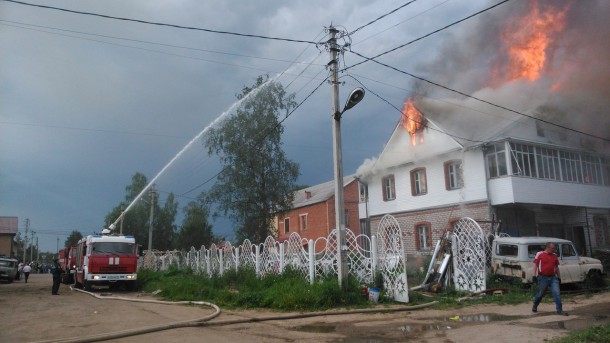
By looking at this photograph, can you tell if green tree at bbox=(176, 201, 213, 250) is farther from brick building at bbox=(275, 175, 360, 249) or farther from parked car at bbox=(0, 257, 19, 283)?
parked car at bbox=(0, 257, 19, 283)

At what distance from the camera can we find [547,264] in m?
10.8

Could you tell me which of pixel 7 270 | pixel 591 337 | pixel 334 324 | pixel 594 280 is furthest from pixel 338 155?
pixel 7 270

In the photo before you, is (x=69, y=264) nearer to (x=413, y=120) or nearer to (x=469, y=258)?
(x=413, y=120)

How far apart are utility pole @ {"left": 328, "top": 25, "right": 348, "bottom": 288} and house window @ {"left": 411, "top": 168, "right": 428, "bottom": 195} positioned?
13.0m

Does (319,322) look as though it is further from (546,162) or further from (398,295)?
(546,162)

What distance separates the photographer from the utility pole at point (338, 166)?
1271 centimetres

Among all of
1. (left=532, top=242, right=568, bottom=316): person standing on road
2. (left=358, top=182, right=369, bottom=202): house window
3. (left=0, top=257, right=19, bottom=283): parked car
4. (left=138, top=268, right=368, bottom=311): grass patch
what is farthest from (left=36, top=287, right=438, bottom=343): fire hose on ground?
(left=0, top=257, right=19, bottom=283): parked car

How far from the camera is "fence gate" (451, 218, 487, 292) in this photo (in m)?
14.0

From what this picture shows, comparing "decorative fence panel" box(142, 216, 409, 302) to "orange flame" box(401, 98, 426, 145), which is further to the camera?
"orange flame" box(401, 98, 426, 145)

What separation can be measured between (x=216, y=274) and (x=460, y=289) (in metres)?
10.5

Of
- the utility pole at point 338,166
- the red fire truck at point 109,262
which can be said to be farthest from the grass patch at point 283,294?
the red fire truck at point 109,262

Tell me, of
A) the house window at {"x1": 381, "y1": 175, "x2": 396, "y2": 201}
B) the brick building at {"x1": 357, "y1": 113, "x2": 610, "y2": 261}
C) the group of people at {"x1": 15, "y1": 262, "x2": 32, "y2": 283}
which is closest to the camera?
the brick building at {"x1": 357, "y1": 113, "x2": 610, "y2": 261}

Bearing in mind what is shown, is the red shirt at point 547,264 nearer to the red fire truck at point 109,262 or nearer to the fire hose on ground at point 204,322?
the fire hose on ground at point 204,322

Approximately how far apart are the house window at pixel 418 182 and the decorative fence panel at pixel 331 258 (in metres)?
9.53
